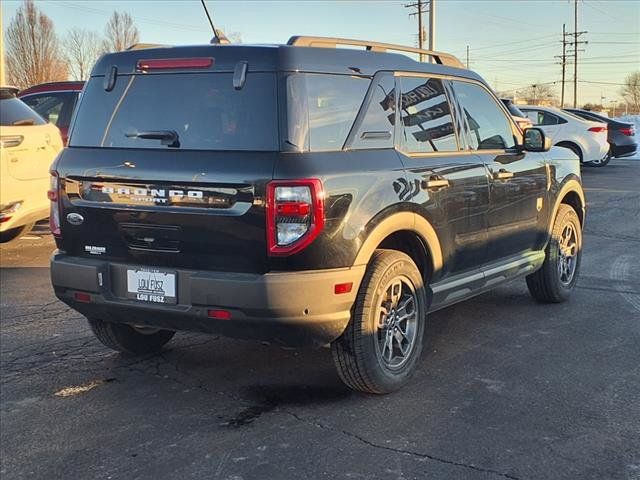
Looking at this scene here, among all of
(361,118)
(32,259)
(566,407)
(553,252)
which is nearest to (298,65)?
(361,118)

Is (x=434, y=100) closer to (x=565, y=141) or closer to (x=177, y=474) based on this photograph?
(x=177, y=474)

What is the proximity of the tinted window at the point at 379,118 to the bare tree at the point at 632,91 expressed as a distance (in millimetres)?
82590

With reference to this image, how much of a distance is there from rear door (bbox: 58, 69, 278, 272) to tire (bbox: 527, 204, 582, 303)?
320 cm

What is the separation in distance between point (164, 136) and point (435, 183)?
1605mm

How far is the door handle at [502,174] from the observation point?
5.01 meters

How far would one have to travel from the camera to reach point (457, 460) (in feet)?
10.8

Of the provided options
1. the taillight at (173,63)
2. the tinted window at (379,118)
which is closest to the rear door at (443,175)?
the tinted window at (379,118)

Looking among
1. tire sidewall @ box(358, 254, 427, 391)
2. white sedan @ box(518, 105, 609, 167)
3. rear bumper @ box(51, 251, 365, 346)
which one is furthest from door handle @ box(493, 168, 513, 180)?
white sedan @ box(518, 105, 609, 167)

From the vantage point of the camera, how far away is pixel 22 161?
7.52 metres

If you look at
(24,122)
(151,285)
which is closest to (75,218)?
(151,285)

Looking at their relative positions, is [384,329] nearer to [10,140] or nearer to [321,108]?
[321,108]

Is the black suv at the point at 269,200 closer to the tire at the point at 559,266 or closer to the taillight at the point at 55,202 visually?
the taillight at the point at 55,202

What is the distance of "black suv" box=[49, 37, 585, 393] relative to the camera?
3557 millimetres

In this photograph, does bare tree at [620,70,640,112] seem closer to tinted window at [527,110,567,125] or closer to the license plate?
tinted window at [527,110,567,125]
